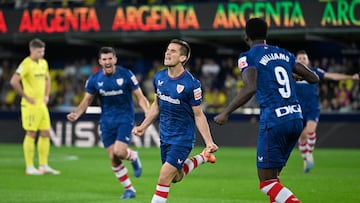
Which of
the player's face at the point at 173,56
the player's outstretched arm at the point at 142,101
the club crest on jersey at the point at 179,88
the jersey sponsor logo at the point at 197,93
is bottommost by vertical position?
the player's outstretched arm at the point at 142,101

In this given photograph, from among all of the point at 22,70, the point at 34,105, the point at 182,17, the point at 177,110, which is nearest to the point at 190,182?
the point at 34,105

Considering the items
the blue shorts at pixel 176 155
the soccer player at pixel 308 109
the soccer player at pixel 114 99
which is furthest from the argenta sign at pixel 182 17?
the blue shorts at pixel 176 155

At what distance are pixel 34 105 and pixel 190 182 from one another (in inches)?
167

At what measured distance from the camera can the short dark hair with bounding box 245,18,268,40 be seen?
30.6 feet

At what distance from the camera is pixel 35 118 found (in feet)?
59.7

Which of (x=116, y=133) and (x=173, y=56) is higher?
(x=173, y=56)

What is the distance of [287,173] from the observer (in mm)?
17688

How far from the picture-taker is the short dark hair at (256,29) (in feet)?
30.6

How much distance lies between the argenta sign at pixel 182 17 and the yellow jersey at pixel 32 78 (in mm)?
14031

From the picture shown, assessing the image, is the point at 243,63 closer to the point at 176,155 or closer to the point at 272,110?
the point at 272,110

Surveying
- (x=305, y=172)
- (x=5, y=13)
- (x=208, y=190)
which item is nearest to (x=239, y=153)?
(x=305, y=172)

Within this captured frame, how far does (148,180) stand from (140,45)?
21.9m

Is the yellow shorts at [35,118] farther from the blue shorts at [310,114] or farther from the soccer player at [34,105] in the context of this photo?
the blue shorts at [310,114]

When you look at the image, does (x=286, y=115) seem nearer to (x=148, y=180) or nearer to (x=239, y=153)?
(x=148, y=180)
